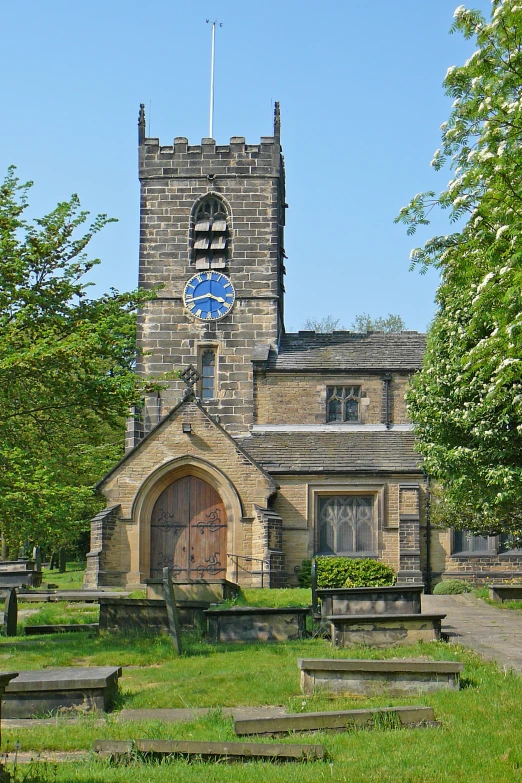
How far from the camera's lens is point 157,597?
19.3m

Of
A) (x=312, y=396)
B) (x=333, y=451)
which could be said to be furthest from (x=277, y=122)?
(x=333, y=451)

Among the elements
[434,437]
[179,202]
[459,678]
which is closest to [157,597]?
[434,437]

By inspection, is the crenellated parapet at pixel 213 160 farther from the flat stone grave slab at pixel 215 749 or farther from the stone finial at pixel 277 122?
the flat stone grave slab at pixel 215 749

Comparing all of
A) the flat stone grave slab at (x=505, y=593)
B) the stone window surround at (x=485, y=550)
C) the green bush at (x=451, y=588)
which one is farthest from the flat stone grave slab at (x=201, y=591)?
the stone window surround at (x=485, y=550)

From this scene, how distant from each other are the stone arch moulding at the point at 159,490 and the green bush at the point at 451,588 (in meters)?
6.04

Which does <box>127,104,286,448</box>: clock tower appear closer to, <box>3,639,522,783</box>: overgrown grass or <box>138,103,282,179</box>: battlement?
<box>138,103,282,179</box>: battlement

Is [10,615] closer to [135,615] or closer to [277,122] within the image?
[135,615]

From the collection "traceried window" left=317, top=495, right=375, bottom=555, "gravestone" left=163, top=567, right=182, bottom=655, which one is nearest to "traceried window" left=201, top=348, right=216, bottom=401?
"traceried window" left=317, top=495, right=375, bottom=555

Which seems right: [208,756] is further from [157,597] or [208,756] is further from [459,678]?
[157,597]

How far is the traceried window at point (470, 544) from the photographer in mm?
31452

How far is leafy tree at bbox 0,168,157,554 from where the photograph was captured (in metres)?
15.8

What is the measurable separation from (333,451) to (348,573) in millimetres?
4277

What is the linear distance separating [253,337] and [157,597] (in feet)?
56.2

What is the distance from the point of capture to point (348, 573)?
97.8ft
